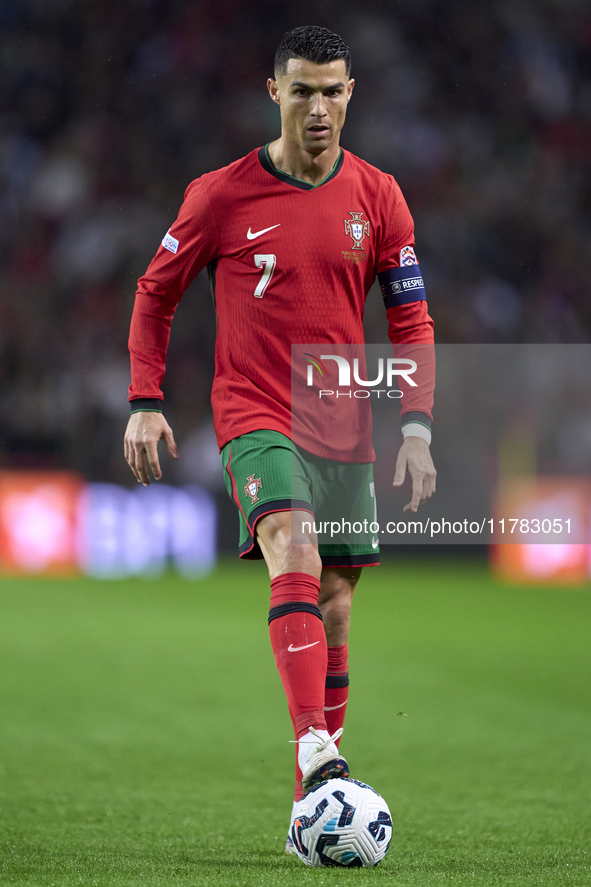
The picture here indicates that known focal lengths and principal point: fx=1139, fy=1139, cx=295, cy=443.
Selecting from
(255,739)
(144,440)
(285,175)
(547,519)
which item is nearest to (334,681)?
(144,440)

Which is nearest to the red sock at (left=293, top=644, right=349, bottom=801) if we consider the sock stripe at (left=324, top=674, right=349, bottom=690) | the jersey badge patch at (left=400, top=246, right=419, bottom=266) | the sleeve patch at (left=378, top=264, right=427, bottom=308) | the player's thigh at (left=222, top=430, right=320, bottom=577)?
the sock stripe at (left=324, top=674, right=349, bottom=690)

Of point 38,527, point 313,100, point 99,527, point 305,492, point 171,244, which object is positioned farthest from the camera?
point 38,527

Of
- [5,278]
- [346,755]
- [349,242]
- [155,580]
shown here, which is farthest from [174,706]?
[5,278]

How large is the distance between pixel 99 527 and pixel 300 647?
27.0 ft

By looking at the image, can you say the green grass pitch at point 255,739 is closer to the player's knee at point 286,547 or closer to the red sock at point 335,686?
the red sock at point 335,686

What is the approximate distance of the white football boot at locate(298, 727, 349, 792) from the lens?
8.16 ft

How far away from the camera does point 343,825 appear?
2.46 metres

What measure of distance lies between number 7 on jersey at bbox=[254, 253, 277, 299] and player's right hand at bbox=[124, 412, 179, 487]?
0.42m

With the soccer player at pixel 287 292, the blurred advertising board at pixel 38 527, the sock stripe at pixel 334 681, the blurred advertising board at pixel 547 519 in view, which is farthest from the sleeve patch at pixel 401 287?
the blurred advertising board at pixel 38 527

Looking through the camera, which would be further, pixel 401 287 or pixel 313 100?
pixel 401 287

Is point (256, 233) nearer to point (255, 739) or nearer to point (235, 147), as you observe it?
point (255, 739)

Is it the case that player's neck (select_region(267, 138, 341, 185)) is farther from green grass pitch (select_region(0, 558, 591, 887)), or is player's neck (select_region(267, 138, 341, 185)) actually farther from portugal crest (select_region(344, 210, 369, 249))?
green grass pitch (select_region(0, 558, 591, 887))

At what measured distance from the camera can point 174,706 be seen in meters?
5.26

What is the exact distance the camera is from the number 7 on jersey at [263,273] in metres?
3.02
